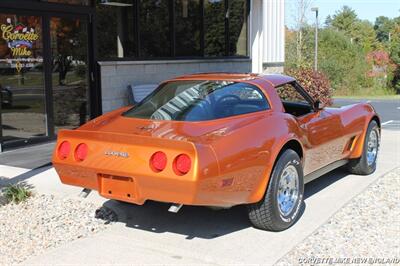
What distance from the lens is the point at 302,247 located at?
4285 millimetres

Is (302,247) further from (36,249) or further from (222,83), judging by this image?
(36,249)

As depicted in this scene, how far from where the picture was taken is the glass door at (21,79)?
8039mm

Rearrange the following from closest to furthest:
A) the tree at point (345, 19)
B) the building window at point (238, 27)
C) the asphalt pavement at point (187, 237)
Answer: the asphalt pavement at point (187, 237)
the building window at point (238, 27)
the tree at point (345, 19)

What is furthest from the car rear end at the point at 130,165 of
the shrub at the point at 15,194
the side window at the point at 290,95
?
the side window at the point at 290,95

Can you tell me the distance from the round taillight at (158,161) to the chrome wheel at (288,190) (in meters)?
1.22

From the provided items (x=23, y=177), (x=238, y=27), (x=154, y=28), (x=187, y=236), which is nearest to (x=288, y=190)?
(x=187, y=236)

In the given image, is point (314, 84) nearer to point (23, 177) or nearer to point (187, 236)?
point (23, 177)

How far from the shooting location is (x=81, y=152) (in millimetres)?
4418

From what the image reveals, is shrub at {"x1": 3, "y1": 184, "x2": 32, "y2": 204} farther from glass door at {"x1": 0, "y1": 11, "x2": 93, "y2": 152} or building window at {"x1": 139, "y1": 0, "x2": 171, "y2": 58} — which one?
building window at {"x1": 139, "y1": 0, "x2": 171, "y2": 58}

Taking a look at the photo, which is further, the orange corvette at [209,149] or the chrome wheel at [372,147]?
the chrome wheel at [372,147]

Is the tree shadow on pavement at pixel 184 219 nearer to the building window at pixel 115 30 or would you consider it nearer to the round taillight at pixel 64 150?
the round taillight at pixel 64 150

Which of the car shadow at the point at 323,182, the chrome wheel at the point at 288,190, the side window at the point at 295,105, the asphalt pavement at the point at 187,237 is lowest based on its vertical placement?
the asphalt pavement at the point at 187,237

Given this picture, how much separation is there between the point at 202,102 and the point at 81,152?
1.20 metres

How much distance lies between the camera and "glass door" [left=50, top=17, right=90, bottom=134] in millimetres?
8906
